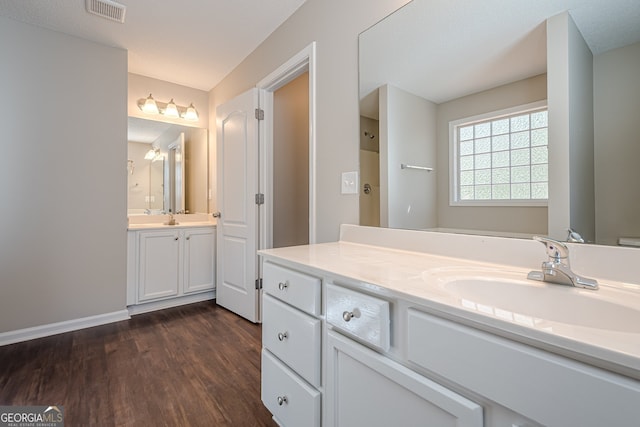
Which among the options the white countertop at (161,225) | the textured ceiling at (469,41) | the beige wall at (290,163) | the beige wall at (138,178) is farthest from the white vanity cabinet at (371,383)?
the beige wall at (138,178)

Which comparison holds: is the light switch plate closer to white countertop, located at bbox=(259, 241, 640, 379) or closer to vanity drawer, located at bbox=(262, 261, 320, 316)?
white countertop, located at bbox=(259, 241, 640, 379)

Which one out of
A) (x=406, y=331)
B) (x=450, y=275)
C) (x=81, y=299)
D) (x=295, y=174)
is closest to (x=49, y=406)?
(x=81, y=299)

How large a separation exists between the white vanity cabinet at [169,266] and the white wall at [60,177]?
0.33 ft

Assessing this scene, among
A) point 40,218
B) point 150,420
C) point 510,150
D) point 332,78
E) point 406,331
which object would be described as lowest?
point 150,420

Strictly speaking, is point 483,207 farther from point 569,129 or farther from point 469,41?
point 469,41

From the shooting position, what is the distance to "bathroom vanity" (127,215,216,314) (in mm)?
2719

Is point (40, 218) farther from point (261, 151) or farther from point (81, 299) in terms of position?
point (261, 151)

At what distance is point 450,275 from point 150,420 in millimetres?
1493

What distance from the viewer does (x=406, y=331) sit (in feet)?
2.36

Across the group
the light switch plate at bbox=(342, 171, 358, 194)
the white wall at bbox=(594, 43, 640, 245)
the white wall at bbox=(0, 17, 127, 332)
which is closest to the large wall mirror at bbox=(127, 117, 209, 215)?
the white wall at bbox=(0, 17, 127, 332)

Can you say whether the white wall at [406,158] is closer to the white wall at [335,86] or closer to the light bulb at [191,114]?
the white wall at [335,86]

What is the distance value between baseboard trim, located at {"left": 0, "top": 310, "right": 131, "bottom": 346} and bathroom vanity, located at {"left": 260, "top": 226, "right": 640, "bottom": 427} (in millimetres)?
1992

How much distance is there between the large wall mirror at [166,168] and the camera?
10.1 ft

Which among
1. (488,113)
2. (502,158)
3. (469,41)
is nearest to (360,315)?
(502,158)
